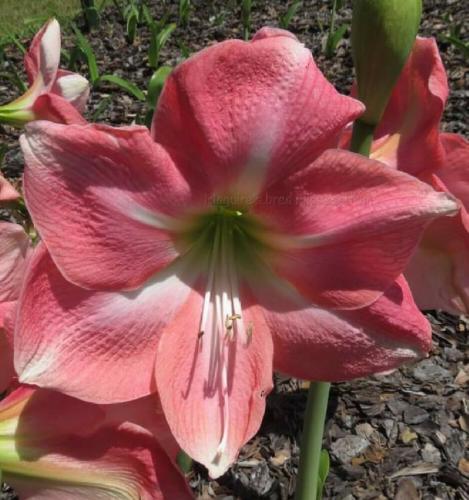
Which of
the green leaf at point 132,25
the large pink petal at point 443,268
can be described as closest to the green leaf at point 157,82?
the large pink petal at point 443,268

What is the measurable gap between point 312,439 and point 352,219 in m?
0.42

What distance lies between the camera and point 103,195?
0.53 metres

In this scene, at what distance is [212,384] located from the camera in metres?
0.60

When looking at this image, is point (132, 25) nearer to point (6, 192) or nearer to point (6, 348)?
point (6, 192)

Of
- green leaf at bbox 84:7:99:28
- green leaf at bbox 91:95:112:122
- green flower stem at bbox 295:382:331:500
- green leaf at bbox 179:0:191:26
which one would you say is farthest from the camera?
green leaf at bbox 84:7:99:28

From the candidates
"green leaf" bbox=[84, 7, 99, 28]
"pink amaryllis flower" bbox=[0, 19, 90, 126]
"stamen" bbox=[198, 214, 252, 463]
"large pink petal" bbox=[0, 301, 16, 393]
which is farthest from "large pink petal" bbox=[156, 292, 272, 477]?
"green leaf" bbox=[84, 7, 99, 28]

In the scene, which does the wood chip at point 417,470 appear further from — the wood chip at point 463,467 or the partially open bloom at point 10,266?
the partially open bloom at point 10,266

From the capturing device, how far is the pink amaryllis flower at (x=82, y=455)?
0.55 meters

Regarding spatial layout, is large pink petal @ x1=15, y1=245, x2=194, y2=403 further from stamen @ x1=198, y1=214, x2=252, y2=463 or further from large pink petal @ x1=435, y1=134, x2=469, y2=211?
large pink petal @ x1=435, y1=134, x2=469, y2=211

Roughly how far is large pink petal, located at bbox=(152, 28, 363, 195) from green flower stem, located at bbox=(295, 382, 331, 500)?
13.0 inches

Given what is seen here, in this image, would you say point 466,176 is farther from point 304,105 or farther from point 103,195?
point 103,195

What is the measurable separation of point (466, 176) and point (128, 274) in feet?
0.96

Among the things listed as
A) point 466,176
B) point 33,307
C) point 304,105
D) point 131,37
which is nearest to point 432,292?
point 466,176

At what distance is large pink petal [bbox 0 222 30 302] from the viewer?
596 millimetres
